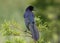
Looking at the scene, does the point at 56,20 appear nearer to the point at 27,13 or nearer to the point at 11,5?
the point at 27,13

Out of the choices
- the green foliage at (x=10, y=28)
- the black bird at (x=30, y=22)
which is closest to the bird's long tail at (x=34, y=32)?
the black bird at (x=30, y=22)

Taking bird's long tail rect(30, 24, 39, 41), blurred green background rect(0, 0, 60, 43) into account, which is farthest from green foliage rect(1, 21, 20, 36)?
bird's long tail rect(30, 24, 39, 41)

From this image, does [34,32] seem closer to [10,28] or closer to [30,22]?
[30,22]

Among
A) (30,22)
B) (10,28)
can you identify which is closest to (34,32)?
(30,22)

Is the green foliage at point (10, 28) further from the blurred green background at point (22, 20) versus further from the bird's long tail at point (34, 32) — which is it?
the bird's long tail at point (34, 32)

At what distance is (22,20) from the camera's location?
1.86 m

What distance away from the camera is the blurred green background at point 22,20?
1.84m

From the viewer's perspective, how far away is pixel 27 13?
1818 mm

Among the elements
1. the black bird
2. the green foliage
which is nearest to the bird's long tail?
the black bird

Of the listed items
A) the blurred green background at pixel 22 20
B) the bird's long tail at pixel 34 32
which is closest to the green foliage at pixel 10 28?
the blurred green background at pixel 22 20

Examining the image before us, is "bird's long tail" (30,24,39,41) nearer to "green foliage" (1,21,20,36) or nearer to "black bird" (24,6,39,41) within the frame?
"black bird" (24,6,39,41)

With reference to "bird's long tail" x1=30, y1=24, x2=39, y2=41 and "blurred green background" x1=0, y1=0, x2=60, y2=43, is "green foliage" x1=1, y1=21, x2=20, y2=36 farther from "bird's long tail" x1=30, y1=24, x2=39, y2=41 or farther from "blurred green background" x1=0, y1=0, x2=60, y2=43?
"bird's long tail" x1=30, y1=24, x2=39, y2=41

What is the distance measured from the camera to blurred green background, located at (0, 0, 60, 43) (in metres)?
1.84

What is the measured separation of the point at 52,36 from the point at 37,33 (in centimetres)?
16
